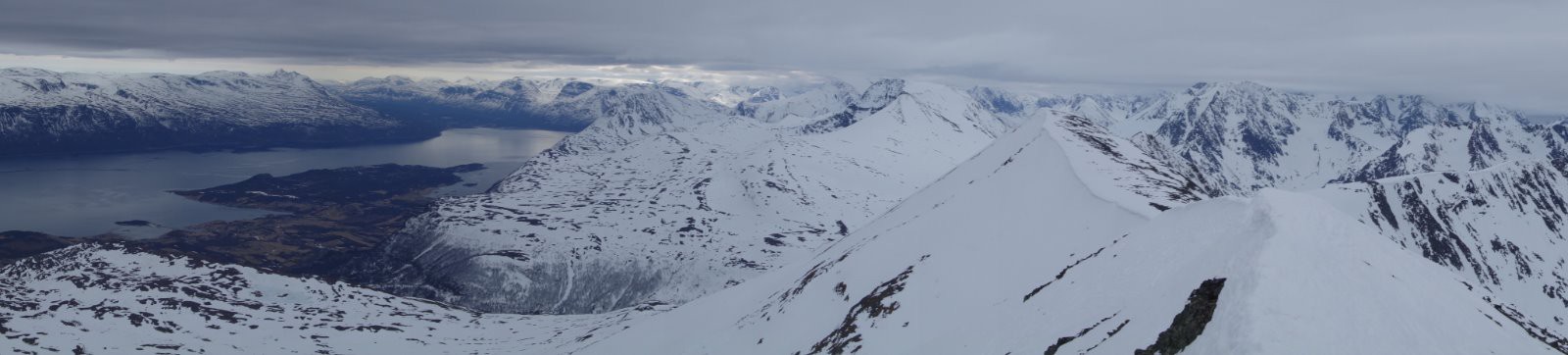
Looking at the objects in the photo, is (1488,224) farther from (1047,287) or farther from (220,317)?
(220,317)

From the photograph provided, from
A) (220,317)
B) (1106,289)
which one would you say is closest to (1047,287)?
(1106,289)

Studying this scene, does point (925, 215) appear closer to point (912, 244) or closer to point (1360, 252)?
point (912, 244)

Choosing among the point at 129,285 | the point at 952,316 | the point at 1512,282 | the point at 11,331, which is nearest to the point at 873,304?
the point at 952,316

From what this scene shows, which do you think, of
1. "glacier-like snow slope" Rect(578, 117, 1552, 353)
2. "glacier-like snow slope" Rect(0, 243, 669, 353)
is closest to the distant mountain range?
"glacier-like snow slope" Rect(578, 117, 1552, 353)

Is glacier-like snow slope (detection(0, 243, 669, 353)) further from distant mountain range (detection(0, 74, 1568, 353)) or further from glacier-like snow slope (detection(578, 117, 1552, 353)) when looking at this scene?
glacier-like snow slope (detection(578, 117, 1552, 353))

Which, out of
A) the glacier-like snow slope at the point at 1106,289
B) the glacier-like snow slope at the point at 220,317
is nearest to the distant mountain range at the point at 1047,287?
the glacier-like snow slope at the point at 1106,289

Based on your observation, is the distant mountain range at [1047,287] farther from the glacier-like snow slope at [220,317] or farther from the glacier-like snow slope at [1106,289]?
the glacier-like snow slope at [220,317]

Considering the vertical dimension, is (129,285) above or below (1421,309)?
below
